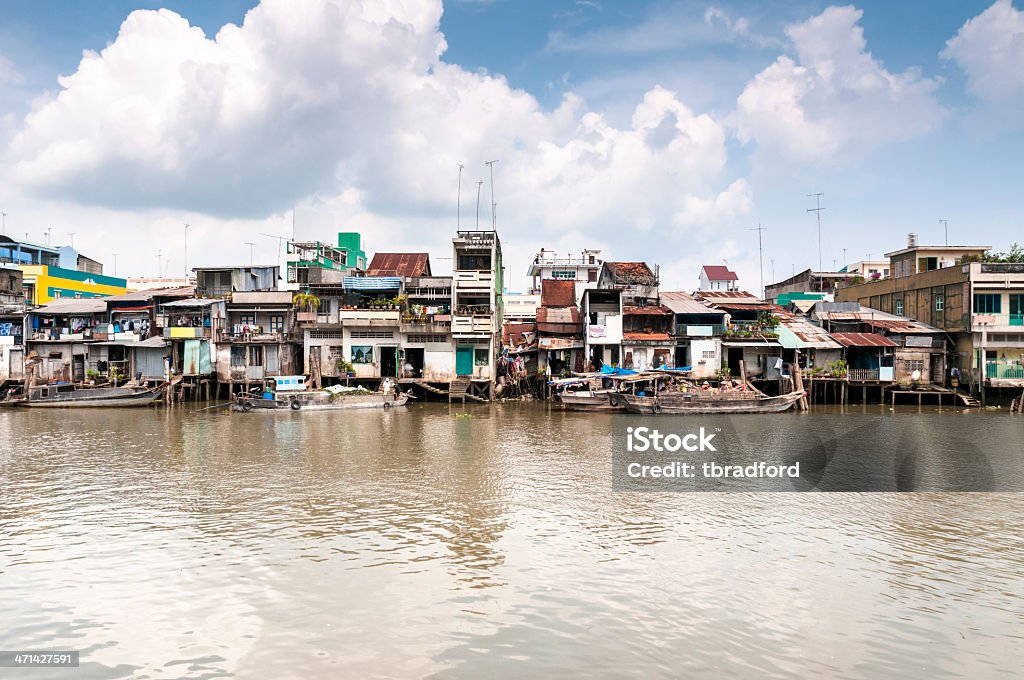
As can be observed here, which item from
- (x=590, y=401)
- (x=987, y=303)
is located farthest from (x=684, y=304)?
(x=987, y=303)

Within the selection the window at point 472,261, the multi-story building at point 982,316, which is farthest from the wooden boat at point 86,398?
the multi-story building at point 982,316

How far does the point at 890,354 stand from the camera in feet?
134

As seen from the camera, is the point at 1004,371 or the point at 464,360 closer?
the point at 1004,371

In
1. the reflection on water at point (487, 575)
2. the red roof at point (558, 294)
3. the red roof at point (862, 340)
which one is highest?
the red roof at point (558, 294)

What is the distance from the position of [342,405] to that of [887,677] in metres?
31.1

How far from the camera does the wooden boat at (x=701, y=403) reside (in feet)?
111

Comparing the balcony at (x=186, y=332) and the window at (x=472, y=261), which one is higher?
the window at (x=472, y=261)

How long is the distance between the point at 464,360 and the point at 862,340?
25603 mm

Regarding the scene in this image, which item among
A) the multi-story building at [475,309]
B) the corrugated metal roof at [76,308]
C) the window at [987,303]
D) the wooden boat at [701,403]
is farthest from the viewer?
the corrugated metal roof at [76,308]

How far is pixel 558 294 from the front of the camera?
5072cm

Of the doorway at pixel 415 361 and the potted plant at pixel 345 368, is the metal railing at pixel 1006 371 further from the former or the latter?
the potted plant at pixel 345 368

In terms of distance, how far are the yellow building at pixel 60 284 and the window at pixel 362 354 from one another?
25.9 meters

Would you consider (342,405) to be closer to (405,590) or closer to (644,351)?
(644,351)

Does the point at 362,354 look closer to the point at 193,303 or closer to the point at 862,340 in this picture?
the point at 193,303
